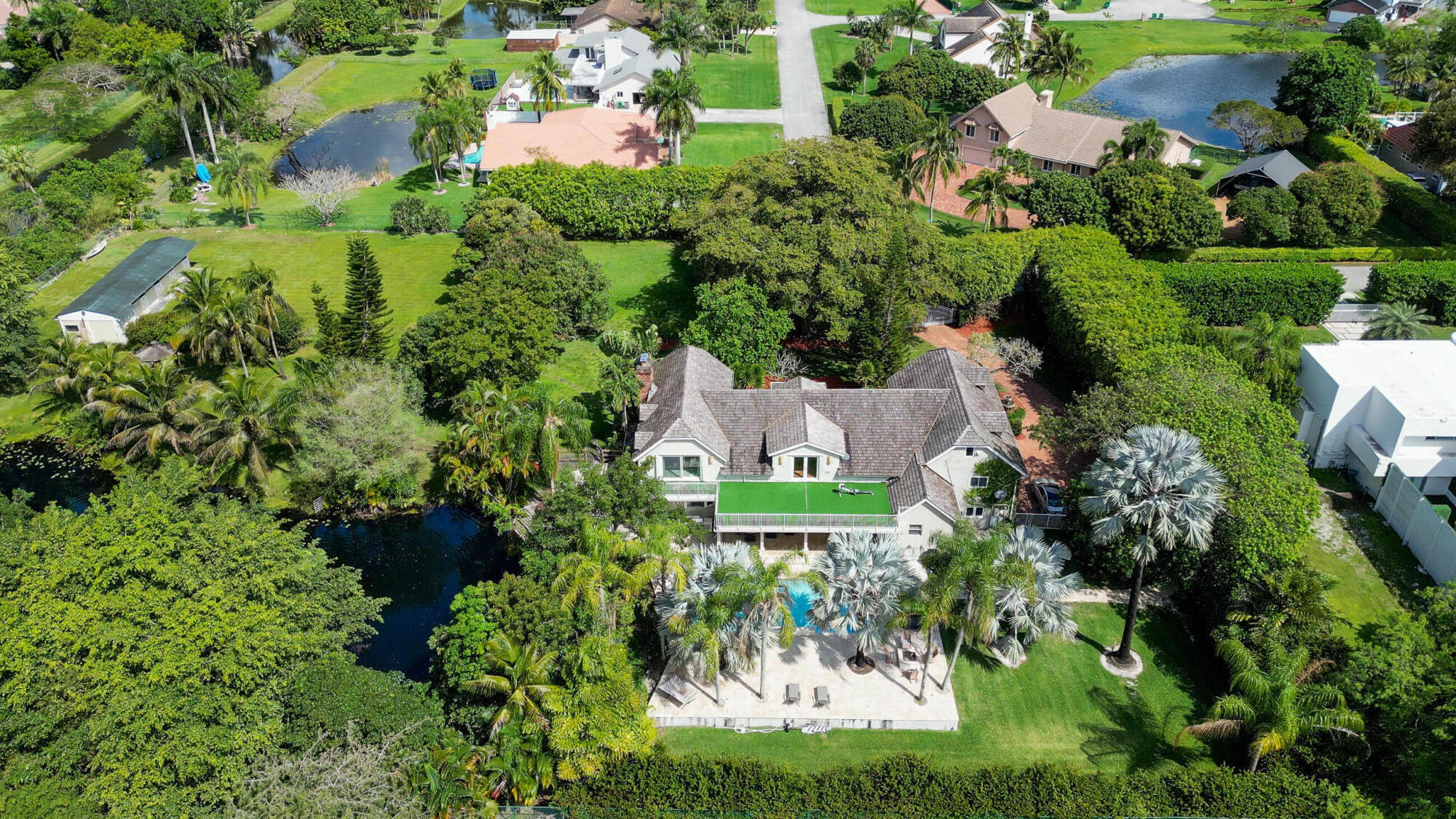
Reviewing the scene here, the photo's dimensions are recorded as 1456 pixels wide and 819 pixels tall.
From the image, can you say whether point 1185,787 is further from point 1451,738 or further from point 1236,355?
point 1236,355

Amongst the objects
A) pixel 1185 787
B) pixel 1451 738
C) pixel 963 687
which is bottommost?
pixel 963 687

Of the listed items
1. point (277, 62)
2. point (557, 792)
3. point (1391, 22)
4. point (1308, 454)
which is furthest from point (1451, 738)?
point (277, 62)

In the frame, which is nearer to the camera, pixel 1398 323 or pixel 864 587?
pixel 864 587

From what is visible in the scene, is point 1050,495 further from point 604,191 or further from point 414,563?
point 604,191

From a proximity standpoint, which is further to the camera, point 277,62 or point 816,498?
point 277,62

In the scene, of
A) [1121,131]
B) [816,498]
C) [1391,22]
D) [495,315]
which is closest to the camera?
[816,498]

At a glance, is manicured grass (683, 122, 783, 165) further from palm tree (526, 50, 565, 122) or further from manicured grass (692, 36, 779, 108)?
palm tree (526, 50, 565, 122)

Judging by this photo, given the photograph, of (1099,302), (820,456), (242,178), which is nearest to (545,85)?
(242,178)

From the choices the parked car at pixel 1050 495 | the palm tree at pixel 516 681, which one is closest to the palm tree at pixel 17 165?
the palm tree at pixel 516 681
